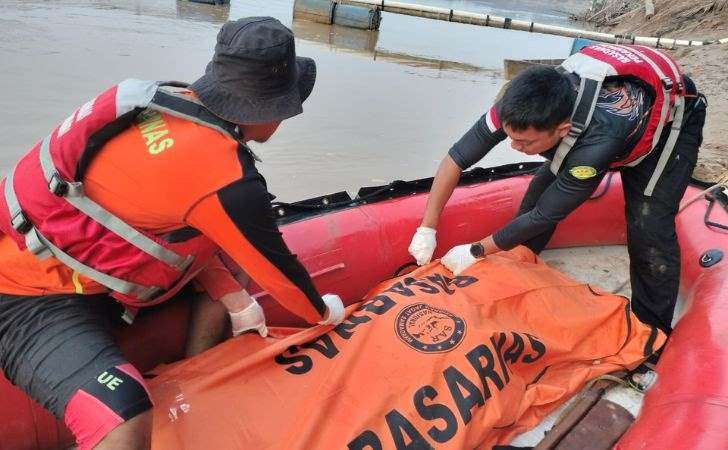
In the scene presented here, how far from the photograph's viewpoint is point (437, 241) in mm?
2484

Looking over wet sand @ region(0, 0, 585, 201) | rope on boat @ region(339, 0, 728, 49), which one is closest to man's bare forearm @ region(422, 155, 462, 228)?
wet sand @ region(0, 0, 585, 201)

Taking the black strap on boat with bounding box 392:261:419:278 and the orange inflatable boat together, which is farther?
the black strap on boat with bounding box 392:261:419:278

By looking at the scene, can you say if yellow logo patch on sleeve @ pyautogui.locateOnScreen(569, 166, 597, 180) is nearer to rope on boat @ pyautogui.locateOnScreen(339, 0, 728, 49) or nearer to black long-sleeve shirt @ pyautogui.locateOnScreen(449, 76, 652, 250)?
black long-sleeve shirt @ pyautogui.locateOnScreen(449, 76, 652, 250)

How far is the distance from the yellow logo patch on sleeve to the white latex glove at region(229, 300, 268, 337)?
1.23 m

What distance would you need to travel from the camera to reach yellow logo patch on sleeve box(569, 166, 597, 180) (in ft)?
6.26

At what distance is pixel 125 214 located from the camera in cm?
129

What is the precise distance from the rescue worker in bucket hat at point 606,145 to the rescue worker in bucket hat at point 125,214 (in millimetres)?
903

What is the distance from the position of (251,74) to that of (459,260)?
4.09ft

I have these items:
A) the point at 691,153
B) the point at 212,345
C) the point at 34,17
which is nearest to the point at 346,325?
the point at 212,345

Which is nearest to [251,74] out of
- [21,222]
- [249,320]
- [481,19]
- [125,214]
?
[125,214]

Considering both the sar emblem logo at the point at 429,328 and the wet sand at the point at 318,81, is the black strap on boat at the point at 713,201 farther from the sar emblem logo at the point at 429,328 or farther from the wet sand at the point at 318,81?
the wet sand at the point at 318,81

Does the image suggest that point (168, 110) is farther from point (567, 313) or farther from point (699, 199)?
point (699, 199)

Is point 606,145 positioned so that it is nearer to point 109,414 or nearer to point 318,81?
point 109,414

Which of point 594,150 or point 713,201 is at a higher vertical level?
point 594,150
